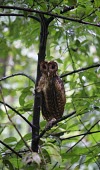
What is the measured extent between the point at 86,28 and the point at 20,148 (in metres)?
0.39

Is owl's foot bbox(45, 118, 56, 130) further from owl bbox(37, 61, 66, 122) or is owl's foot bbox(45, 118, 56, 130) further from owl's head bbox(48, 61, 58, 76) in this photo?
owl's head bbox(48, 61, 58, 76)

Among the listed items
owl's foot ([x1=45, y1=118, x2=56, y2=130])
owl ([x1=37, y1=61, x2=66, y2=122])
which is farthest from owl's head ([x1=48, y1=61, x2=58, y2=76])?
owl's foot ([x1=45, y1=118, x2=56, y2=130])

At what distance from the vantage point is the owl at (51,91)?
2.83ft

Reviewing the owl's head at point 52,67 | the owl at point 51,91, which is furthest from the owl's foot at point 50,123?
the owl's head at point 52,67

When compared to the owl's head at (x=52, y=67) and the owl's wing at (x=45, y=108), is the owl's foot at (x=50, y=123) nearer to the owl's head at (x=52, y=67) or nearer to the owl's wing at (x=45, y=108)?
the owl's wing at (x=45, y=108)

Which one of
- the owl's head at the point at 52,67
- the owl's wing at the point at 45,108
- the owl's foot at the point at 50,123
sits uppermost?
the owl's head at the point at 52,67

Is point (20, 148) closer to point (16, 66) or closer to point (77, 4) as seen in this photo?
point (77, 4)

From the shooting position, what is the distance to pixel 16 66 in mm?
3043

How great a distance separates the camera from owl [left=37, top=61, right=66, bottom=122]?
2.83 feet

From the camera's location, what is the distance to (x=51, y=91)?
0.88m

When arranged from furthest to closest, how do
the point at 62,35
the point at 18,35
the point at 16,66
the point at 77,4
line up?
the point at 16,66
the point at 18,35
the point at 62,35
the point at 77,4

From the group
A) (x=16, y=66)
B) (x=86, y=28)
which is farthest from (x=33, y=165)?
(x=16, y=66)

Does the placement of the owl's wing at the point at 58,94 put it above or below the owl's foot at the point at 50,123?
above

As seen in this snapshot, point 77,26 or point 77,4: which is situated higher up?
point 77,26
